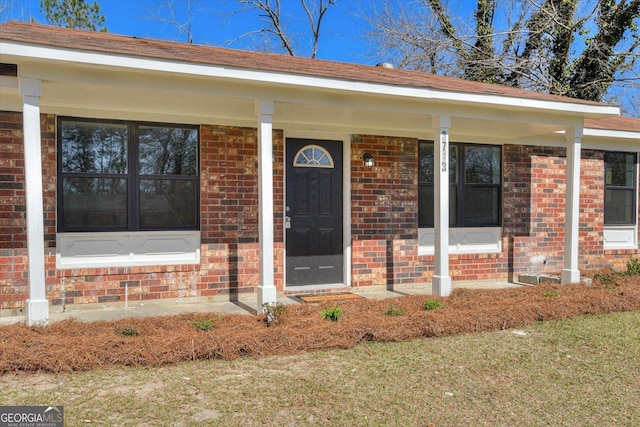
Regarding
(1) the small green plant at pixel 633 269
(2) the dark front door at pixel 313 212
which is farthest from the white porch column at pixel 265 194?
(1) the small green plant at pixel 633 269

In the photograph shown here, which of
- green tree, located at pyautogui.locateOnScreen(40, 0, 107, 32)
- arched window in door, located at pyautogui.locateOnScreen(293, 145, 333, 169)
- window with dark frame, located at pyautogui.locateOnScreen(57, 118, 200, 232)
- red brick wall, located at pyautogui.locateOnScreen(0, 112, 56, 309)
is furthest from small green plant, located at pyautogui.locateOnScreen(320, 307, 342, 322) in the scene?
green tree, located at pyautogui.locateOnScreen(40, 0, 107, 32)

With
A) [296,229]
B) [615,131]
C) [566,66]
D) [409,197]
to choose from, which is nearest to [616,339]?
[409,197]

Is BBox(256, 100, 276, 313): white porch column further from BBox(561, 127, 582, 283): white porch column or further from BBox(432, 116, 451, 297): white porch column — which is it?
BBox(561, 127, 582, 283): white porch column

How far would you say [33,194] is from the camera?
193 inches

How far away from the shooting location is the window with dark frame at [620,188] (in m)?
9.65

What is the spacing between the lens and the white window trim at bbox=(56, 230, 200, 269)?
20.7 ft

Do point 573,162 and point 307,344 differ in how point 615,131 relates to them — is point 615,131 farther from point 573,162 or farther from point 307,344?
point 307,344

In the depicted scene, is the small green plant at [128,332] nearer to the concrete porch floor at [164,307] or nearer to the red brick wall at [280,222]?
the concrete porch floor at [164,307]

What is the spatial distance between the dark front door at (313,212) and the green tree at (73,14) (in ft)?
40.1

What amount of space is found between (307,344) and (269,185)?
199 cm

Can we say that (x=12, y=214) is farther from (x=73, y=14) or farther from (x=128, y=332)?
(x=73, y=14)

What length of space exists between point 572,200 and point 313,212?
13.4 feet

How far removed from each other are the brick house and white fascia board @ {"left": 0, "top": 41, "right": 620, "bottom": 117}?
0.02 m

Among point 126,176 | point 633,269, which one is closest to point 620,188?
point 633,269
